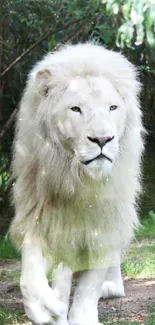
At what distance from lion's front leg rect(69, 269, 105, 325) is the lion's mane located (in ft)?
0.44

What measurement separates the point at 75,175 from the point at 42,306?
1.87 ft

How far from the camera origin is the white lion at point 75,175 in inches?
145

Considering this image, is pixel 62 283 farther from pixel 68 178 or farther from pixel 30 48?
pixel 30 48

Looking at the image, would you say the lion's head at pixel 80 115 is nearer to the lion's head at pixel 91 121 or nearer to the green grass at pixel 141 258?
the lion's head at pixel 91 121

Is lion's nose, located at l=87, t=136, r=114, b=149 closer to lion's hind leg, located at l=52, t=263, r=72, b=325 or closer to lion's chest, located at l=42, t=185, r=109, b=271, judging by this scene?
lion's chest, located at l=42, t=185, r=109, b=271

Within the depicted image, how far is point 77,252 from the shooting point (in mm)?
4008

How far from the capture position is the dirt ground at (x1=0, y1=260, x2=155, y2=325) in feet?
14.4

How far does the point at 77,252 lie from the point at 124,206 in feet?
1.02

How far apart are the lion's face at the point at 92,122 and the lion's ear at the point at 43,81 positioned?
0.10m

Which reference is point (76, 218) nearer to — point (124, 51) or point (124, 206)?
point (124, 206)

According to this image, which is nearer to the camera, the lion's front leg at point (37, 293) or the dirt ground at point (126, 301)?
the lion's front leg at point (37, 293)

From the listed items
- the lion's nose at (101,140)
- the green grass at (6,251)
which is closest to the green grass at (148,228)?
the green grass at (6,251)

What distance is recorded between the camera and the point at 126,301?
185 inches

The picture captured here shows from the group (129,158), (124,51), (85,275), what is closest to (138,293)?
(85,275)
